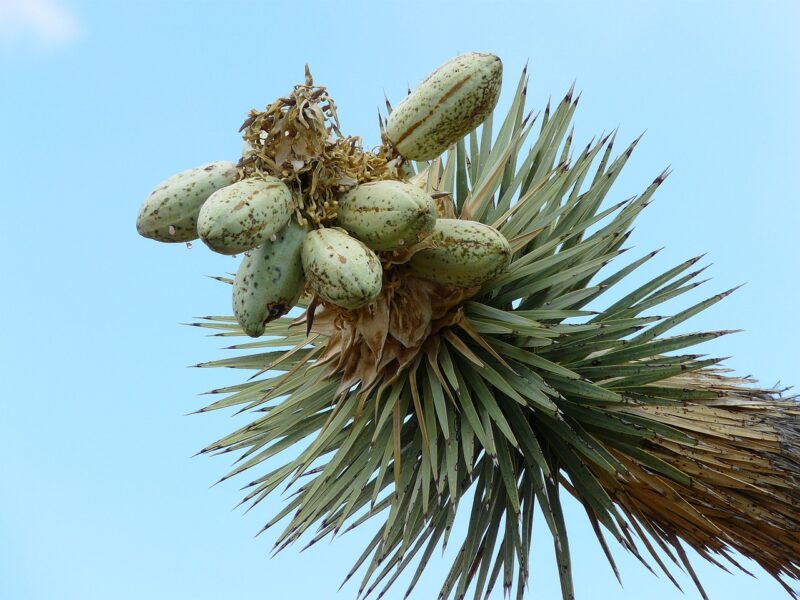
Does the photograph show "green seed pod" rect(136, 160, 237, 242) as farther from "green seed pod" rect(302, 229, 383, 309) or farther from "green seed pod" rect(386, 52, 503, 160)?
"green seed pod" rect(386, 52, 503, 160)

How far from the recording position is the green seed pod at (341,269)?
10.7 feet

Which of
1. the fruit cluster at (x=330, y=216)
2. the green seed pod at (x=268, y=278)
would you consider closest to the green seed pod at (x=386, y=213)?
the fruit cluster at (x=330, y=216)

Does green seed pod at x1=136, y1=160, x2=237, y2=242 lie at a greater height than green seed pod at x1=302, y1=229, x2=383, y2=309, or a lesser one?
greater

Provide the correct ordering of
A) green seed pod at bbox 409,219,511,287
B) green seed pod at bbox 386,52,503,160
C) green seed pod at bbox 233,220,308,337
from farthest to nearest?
green seed pod at bbox 409,219,511,287
green seed pod at bbox 386,52,503,160
green seed pod at bbox 233,220,308,337

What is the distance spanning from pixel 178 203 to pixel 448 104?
0.95 meters

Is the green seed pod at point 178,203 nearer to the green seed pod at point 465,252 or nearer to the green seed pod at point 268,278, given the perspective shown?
the green seed pod at point 268,278

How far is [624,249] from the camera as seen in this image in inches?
168

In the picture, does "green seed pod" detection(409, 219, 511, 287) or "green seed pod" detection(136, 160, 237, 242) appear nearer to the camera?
"green seed pod" detection(136, 160, 237, 242)

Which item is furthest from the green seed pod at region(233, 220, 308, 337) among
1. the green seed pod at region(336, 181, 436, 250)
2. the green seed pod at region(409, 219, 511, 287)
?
the green seed pod at region(409, 219, 511, 287)

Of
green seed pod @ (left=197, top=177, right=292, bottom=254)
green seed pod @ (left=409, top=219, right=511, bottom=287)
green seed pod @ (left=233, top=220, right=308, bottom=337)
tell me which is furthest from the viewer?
green seed pod @ (left=409, top=219, right=511, bottom=287)

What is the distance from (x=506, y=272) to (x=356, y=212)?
912 millimetres

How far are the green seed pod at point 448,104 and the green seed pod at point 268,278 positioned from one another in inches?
20.8

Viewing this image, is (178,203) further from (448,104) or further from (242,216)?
(448,104)

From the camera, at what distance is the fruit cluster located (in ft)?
10.8
